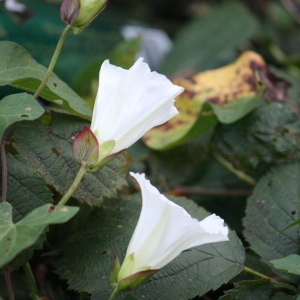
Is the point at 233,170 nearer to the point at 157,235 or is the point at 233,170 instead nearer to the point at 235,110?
the point at 235,110

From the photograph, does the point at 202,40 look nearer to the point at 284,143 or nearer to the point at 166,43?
the point at 166,43

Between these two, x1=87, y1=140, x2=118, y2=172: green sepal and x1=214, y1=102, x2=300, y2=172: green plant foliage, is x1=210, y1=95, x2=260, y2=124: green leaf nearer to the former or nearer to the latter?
x1=214, y1=102, x2=300, y2=172: green plant foliage

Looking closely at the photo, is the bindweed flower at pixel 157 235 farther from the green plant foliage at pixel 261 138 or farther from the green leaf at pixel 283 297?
the green plant foliage at pixel 261 138

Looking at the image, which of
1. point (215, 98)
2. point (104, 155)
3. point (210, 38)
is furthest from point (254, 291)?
point (210, 38)

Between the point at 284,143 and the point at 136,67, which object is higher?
the point at 136,67

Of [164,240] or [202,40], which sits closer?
[164,240]

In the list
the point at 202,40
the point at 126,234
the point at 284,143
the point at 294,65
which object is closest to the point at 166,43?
the point at 202,40
